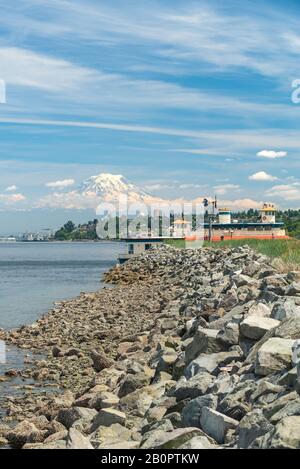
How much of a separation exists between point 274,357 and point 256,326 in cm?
128

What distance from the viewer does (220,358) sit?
334 inches

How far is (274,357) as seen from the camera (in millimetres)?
7129

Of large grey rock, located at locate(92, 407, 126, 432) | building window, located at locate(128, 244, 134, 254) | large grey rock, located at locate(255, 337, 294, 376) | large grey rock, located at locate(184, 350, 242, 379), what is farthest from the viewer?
building window, located at locate(128, 244, 134, 254)

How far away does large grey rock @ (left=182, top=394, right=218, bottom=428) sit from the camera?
6.79 metres

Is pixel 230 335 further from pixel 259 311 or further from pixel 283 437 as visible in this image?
pixel 283 437

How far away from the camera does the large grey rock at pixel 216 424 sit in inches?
246

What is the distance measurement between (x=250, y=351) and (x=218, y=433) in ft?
6.37

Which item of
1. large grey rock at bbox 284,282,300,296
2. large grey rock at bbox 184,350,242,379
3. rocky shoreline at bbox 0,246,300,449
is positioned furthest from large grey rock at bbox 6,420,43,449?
large grey rock at bbox 284,282,300,296

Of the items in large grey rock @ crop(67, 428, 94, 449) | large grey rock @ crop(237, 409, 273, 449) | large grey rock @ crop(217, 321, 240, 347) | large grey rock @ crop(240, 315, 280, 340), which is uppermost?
large grey rock @ crop(240, 315, 280, 340)

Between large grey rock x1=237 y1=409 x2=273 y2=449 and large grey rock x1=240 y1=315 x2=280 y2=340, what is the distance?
2362 millimetres

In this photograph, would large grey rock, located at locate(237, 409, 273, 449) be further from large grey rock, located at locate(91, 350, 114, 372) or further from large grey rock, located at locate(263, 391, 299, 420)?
large grey rock, located at locate(91, 350, 114, 372)
